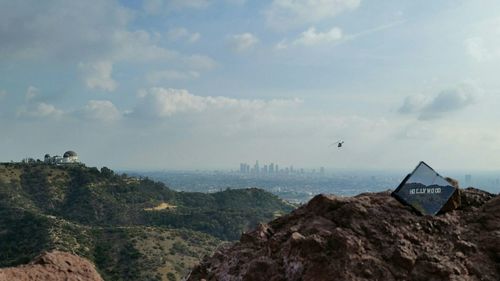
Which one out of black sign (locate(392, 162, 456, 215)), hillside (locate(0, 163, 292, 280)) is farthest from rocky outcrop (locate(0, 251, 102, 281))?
hillside (locate(0, 163, 292, 280))

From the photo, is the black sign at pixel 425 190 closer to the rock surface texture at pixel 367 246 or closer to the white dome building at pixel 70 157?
the rock surface texture at pixel 367 246

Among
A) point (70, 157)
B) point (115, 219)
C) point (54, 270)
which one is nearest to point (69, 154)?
point (70, 157)

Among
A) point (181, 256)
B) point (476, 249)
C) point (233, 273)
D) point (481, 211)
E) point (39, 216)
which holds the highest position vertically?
point (481, 211)

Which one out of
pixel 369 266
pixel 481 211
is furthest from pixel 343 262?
pixel 481 211

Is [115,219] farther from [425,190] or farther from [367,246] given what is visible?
[367,246]

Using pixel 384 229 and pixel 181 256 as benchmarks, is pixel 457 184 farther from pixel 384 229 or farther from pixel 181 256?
pixel 181 256

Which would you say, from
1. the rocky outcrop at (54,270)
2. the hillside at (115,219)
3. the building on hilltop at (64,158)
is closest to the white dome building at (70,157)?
the building on hilltop at (64,158)
